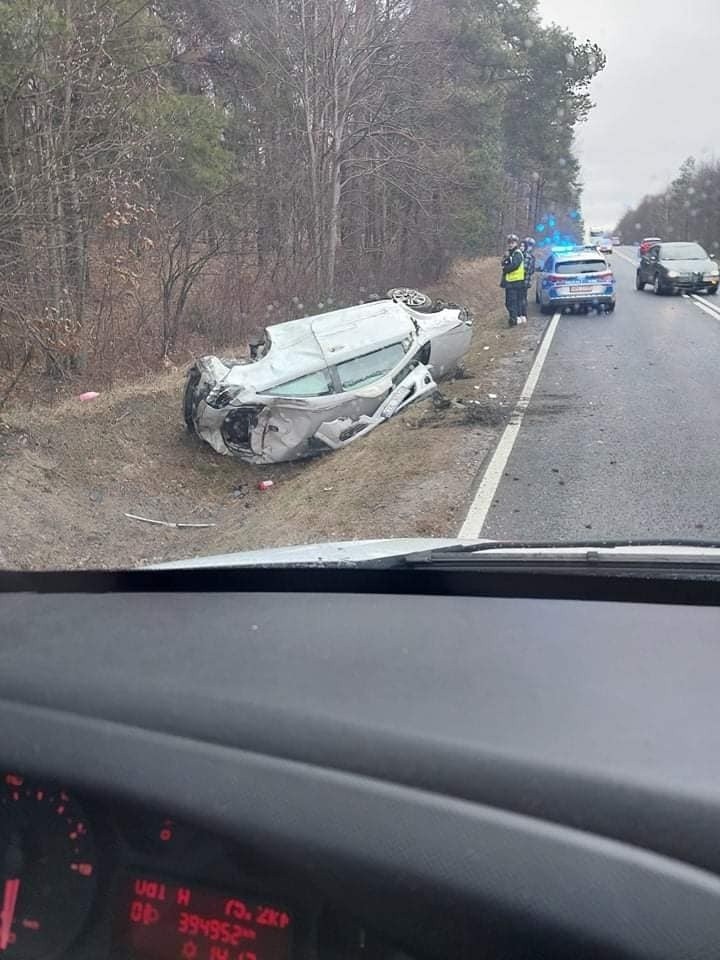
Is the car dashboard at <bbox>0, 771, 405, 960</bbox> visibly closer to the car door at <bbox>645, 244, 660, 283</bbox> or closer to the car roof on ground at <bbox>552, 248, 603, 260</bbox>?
the car roof on ground at <bbox>552, 248, 603, 260</bbox>

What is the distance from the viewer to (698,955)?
1.49 m

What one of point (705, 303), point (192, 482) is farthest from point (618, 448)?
point (705, 303)

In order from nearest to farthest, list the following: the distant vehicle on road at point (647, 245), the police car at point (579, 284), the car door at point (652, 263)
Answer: the police car at point (579, 284), the car door at point (652, 263), the distant vehicle on road at point (647, 245)

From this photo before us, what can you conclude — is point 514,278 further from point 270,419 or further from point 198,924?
point 198,924

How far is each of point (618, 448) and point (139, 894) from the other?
28.7 feet

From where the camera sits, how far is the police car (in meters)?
25.0

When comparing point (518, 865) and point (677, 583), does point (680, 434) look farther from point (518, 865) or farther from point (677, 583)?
point (518, 865)

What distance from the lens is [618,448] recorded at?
10094 millimetres

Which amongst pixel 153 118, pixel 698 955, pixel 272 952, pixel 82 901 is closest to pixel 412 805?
pixel 272 952

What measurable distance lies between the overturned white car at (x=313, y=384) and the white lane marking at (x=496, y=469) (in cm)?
145

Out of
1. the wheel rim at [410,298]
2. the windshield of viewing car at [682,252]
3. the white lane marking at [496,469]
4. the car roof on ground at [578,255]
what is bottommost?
the white lane marking at [496,469]

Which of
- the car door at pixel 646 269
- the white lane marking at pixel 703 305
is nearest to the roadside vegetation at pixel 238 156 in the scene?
the car door at pixel 646 269

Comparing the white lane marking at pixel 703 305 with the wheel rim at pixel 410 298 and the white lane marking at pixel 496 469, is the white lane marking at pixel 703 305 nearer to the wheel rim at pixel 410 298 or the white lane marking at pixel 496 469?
the wheel rim at pixel 410 298

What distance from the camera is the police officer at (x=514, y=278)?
71.3 ft
